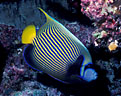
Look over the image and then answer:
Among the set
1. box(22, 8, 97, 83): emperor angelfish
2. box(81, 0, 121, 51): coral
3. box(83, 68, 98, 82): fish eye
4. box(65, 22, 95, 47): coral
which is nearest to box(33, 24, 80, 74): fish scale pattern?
box(22, 8, 97, 83): emperor angelfish

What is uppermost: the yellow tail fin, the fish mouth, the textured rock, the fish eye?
the textured rock

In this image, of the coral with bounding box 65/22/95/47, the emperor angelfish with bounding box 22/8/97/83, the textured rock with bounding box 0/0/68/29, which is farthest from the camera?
the textured rock with bounding box 0/0/68/29

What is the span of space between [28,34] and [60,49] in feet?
1.47

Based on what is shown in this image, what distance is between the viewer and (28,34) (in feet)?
5.22

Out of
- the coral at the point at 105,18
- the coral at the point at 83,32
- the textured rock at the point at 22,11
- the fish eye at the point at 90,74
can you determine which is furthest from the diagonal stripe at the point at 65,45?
the textured rock at the point at 22,11

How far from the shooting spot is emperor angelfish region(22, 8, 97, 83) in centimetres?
165

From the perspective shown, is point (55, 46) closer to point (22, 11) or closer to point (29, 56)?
point (29, 56)

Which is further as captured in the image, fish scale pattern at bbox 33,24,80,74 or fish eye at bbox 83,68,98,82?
fish scale pattern at bbox 33,24,80,74

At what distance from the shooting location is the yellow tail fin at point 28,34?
61.8 inches

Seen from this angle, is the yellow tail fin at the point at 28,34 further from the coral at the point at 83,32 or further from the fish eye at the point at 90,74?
the coral at the point at 83,32

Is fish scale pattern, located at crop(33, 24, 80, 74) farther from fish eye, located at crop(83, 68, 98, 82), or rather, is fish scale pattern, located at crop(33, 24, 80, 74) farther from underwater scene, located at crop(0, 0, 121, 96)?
fish eye, located at crop(83, 68, 98, 82)

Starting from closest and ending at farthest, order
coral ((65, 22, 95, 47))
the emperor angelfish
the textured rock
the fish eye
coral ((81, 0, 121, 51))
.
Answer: the fish eye
the emperor angelfish
coral ((81, 0, 121, 51))
coral ((65, 22, 95, 47))
the textured rock

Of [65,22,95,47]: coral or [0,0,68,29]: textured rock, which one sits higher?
[0,0,68,29]: textured rock

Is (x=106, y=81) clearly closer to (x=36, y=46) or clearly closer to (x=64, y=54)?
(x=64, y=54)
